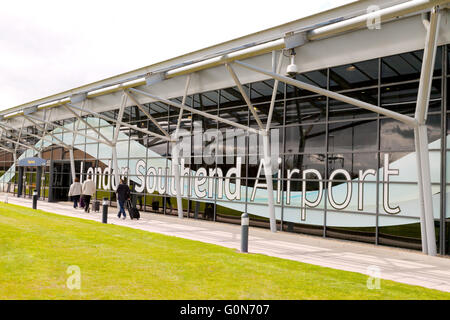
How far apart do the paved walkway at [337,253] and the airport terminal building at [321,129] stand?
552 millimetres

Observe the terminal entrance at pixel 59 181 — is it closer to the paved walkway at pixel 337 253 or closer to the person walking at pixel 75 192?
the person walking at pixel 75 192

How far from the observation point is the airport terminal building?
35.8ft

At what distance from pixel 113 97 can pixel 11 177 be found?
65.3 feet

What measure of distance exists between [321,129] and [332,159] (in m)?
1.08

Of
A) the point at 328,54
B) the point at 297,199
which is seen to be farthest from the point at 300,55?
the point at 297,199

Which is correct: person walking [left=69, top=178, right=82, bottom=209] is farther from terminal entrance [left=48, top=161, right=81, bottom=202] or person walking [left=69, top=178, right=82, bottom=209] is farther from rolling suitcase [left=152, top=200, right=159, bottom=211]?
terminal entrance [left=48, top=161, right=81, bottom=202]

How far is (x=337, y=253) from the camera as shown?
11.3m

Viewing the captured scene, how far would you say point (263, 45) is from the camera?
41.6 feet

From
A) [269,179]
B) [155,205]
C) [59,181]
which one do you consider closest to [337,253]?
[269,179]

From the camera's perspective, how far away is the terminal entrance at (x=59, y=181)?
2927cm

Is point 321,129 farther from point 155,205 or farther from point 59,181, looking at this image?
point 59,181

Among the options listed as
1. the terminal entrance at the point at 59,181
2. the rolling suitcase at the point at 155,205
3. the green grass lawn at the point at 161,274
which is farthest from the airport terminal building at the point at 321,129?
the terminal entrance at the point at 59,181

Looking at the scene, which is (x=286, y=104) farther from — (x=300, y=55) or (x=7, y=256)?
(x=7, y=256)

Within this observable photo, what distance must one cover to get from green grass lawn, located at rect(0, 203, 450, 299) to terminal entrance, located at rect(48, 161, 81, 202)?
732 inches
